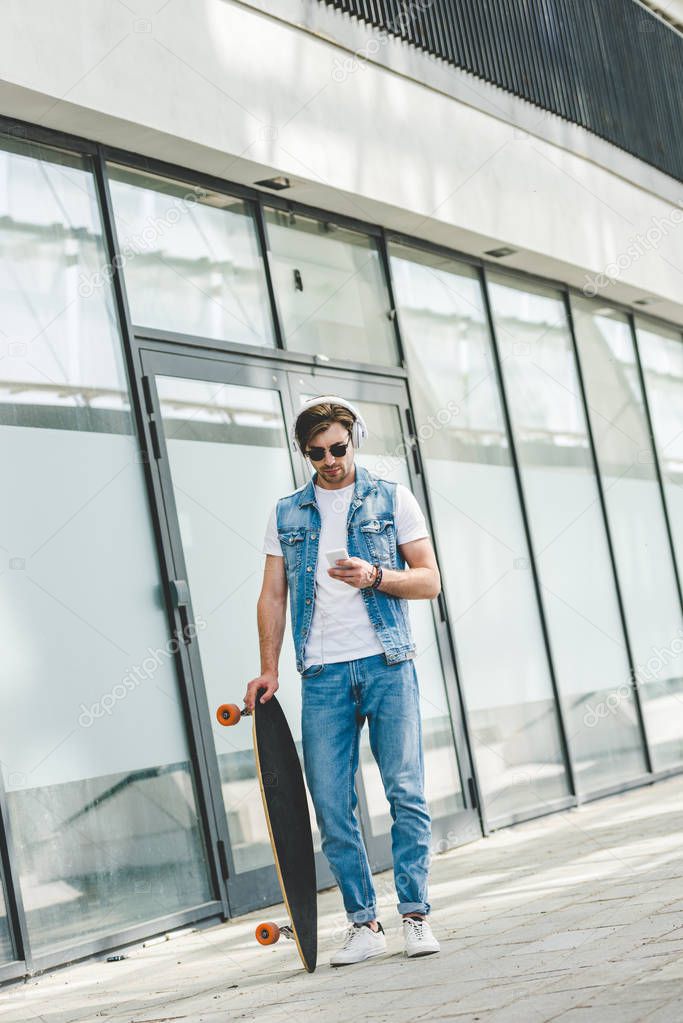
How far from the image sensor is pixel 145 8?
18.7ft

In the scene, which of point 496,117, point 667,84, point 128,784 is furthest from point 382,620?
point 667,84

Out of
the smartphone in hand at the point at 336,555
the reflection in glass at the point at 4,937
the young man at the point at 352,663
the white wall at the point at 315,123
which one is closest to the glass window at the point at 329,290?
the white wall at the point at 315,123

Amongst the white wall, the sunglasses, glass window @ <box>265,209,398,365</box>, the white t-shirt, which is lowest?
the white t-shirt

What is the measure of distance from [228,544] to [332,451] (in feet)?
6.35

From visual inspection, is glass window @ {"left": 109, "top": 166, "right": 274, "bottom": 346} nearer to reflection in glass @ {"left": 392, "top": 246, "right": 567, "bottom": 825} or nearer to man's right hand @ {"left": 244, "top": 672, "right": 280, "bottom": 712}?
reflection in glass @ {"left": 392, "top": 246, "right": 567, "bottom": 825}

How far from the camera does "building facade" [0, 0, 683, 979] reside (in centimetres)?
511

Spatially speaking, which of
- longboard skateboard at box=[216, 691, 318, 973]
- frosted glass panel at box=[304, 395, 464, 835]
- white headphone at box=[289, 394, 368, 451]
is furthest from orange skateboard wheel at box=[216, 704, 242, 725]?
frosted glass panel at box=[304, 395, 464, 835]

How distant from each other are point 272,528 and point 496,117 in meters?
4.85

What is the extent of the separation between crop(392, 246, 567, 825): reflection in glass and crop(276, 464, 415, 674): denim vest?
3.24 meters

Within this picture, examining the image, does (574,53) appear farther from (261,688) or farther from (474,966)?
(474,966)

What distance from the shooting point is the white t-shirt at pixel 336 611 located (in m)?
4.09

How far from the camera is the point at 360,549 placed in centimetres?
418

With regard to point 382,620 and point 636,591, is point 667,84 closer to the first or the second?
point 636,591

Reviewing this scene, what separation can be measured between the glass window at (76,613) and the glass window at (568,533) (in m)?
3.51
